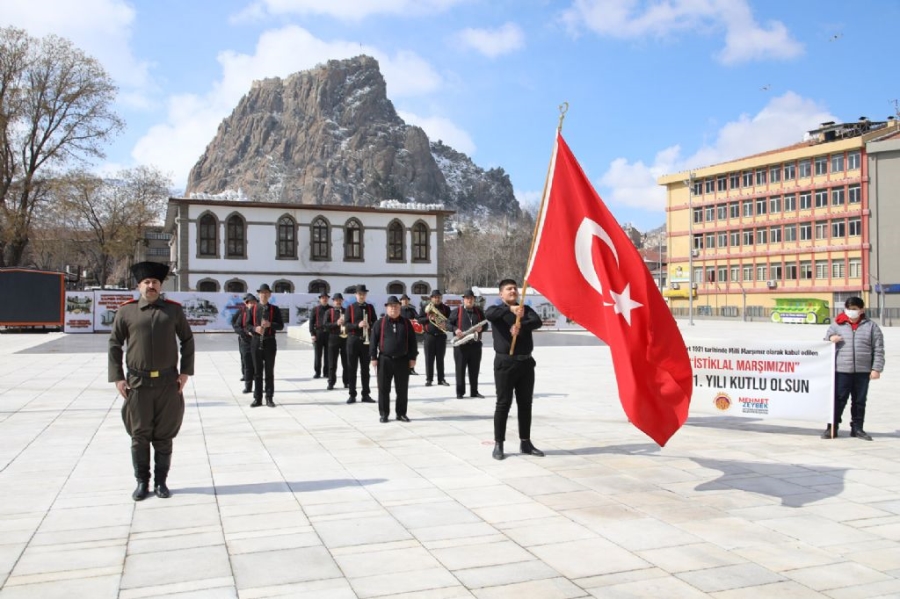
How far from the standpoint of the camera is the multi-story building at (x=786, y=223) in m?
65.2

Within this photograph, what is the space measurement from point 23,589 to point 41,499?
218 centimetres

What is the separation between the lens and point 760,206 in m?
74.2

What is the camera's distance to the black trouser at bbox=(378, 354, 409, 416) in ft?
34.3

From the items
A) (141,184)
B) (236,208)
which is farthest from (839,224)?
(141,184)

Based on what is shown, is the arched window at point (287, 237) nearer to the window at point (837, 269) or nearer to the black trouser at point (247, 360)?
the black trouser at point (247, 360)

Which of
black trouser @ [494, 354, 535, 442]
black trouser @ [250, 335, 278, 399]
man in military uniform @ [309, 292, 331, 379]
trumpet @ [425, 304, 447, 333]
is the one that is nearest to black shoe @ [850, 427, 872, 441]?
black trouser @ [494, 354, 535, 442]

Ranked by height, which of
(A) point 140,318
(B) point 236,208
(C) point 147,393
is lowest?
(C) point 147,393

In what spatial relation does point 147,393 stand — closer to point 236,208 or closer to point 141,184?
point 236,208

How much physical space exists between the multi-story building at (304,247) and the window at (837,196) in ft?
124

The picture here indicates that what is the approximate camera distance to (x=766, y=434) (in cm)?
959

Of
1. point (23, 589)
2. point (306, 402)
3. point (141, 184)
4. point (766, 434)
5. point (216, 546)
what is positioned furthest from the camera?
point (141, 184)

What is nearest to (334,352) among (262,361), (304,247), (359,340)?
(359,340)

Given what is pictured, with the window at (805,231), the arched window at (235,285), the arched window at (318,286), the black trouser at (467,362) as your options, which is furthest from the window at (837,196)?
the black trouser at (467,362)

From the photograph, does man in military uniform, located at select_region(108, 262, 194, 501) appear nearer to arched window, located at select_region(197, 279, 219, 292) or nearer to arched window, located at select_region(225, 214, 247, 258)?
arched window, located at select_region(197, 279, 219, 292)
